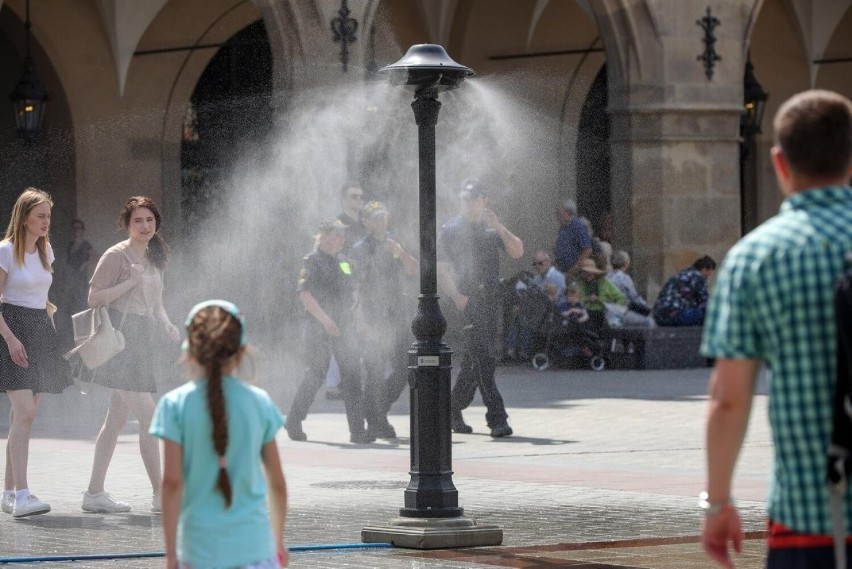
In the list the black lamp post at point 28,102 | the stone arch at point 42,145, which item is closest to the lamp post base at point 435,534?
the black lamp post at point 28,102

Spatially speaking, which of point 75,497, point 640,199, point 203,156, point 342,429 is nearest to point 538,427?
point 342,429

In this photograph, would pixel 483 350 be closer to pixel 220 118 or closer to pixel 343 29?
pixel 343 29

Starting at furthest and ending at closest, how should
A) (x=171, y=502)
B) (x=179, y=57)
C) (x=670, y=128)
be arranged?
(x=179, y=57), (x=670, y=128), (x=171, y=502)

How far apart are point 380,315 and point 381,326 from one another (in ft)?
0.28

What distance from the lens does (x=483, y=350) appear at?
12781 mm

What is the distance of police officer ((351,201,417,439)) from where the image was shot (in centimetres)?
1278

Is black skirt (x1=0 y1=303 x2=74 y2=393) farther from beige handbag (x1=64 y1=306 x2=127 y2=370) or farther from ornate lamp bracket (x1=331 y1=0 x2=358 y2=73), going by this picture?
ornate lamp bracket (x1=331 y1=0 x2=358 y2=73)

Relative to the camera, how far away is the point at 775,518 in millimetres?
3678

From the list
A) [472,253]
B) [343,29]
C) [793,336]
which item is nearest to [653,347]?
[343,29]

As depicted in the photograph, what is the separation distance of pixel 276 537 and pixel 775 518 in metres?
1.24

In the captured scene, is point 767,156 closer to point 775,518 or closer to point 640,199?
point 640,199

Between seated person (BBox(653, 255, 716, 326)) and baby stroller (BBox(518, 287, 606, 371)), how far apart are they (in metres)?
0.88

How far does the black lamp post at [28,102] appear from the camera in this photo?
19969 millimetres

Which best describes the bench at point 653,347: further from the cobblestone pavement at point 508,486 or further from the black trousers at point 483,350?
the black trousers at point 483,350
